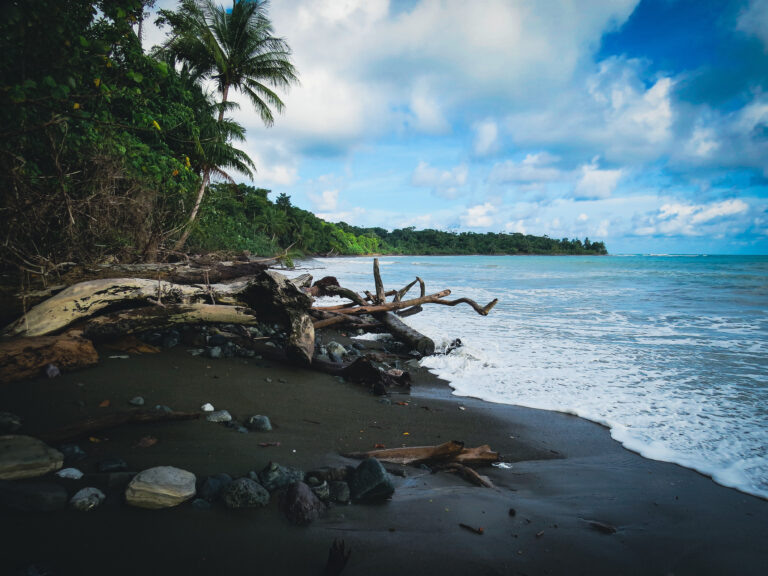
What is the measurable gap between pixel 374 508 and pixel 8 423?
2495mm

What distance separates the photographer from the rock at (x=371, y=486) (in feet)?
7.16

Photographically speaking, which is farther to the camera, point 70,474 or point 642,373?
point 642,373

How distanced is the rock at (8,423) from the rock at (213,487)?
1.46 metres

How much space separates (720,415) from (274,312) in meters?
5.59

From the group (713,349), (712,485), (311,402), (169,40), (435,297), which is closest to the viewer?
(712,485)

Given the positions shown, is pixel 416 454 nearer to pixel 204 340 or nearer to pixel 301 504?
pixel 301 504

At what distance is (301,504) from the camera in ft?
6.42

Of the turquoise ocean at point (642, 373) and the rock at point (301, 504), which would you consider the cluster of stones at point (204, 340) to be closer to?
the rock at point (301, 504)

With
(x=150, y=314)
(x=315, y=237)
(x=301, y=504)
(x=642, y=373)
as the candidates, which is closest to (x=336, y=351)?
(x=150, y=314)

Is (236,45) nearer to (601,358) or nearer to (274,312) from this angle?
(274,312)

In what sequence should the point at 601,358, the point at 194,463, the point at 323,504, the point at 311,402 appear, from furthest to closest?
the point at 601,358, the point at 311,402, the point at 194,463, the point at 323,504

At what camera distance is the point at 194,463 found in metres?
2.28

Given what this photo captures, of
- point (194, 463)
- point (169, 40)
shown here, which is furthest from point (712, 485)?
point (169, 40)

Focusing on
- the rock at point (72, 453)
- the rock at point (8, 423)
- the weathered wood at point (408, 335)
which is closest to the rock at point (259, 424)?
the rock at point (72, 453)
